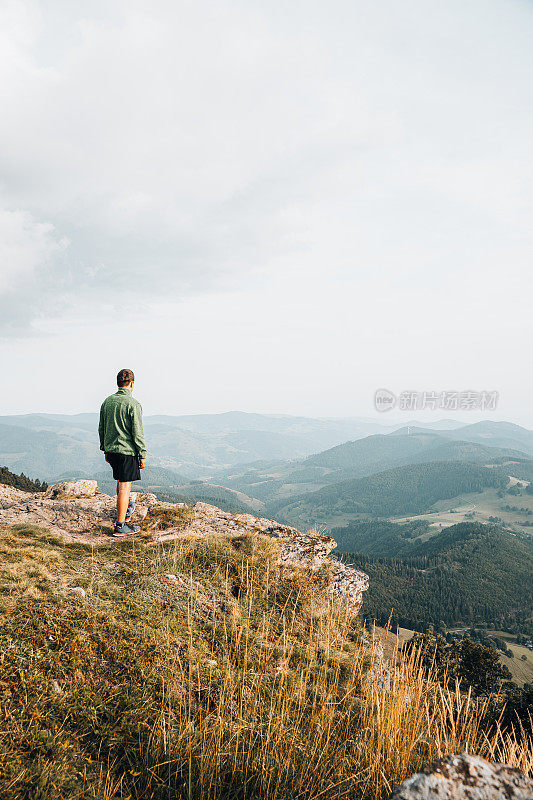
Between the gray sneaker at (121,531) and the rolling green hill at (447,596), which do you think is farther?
the rolling green hill at (447,596)

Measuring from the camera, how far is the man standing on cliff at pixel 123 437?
858cm

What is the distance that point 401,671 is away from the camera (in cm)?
481

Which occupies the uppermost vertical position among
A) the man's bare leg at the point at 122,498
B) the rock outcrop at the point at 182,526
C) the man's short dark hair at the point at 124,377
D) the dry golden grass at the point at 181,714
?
the man's short dark hair at the point at 124,377

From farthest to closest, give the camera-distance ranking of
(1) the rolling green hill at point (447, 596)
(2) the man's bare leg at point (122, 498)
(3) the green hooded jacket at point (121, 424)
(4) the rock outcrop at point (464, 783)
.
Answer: (1) the rolling green hill at point (447, 596) < (2) the man's bare leg at point (122, 498) < (3) the green hooded jacket at point (121, 424) < (4) the rock outcrop at point (464, 783)

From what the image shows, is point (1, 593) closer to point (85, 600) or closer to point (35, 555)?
point (85, 600)

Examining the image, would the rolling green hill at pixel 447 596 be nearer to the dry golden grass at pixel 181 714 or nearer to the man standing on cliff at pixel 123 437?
the man standing on cliff at pixel 123 437

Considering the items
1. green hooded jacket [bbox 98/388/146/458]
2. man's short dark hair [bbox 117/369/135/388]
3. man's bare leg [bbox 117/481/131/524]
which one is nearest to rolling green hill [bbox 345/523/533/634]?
man's bare leg [bbox 117/481/131/524]

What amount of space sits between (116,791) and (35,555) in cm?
444

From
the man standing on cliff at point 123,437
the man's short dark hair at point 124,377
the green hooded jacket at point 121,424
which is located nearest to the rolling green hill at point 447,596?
the man standing on cliff at point 123,437

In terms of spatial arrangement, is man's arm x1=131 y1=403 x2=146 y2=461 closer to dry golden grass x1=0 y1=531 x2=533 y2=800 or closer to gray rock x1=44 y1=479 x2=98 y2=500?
dry golden grass x1=0 y1=531 x2=533 y2=800

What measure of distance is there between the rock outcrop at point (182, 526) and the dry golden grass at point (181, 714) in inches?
132

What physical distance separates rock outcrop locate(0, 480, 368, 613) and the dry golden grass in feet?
11.0

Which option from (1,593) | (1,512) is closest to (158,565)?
(1,593)

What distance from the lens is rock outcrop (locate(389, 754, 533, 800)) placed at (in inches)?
87.4
